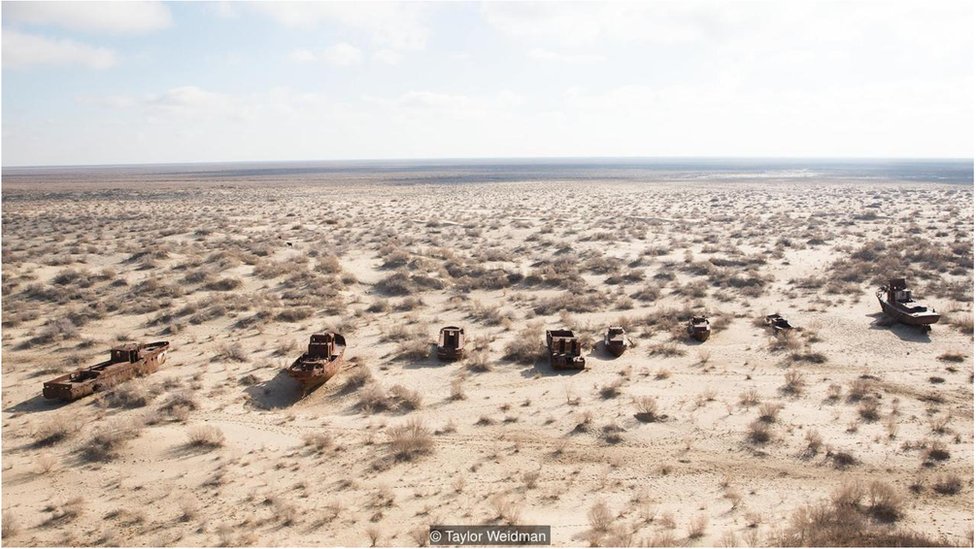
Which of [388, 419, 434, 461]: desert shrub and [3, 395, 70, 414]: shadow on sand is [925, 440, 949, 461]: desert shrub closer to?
[388, 419, 434, 461]: desert shrub

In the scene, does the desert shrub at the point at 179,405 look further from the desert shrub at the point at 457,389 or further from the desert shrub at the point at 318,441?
the desert shrub at the point at 457,389

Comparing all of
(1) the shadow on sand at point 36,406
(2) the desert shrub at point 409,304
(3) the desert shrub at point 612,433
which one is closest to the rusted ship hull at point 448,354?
(3) the desert shrub at point 612,433

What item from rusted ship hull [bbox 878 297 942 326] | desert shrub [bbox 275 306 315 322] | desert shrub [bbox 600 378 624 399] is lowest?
desert shrub [bbox 600 378 624 399]

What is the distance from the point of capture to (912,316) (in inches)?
642

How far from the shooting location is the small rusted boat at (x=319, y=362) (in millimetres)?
12867

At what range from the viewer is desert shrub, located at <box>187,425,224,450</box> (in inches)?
419

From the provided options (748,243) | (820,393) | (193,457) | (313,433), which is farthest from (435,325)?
(748,243)

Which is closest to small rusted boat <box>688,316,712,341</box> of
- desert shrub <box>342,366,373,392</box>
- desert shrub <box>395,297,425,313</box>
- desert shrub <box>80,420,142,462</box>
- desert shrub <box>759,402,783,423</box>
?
desert shrub <box>759,402,783,423</box>

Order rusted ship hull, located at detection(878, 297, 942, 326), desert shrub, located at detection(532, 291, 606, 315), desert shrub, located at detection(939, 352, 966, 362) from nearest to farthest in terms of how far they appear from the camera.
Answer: desert shrub, located at detection(939, 352, 966, 362) → rusted ship hull, located at detection(878, 297, 942, 326) → desert shrub, located at detection(532, 291, 606, 315)

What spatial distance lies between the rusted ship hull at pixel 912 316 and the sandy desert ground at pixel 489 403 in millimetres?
352

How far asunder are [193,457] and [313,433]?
6.81 feet

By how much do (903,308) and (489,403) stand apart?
513 inches

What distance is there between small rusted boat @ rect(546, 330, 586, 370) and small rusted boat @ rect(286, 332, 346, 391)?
5.33m

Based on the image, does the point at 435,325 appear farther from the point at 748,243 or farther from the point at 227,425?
the point at 748,243
